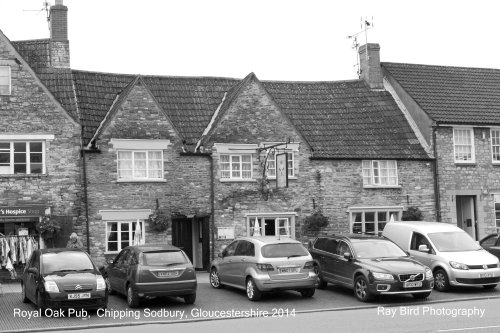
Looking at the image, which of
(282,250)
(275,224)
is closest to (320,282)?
(282,250)

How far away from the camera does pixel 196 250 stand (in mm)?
28422

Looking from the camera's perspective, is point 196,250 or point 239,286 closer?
point 239,286

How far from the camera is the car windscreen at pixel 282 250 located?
19.5 m

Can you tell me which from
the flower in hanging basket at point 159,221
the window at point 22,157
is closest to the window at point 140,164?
the flower in hanging basket at point 159,221

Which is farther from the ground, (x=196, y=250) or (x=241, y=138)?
(x=241, y=138)

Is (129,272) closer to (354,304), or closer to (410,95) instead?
(354,304)

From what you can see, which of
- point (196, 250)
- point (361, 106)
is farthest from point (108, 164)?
point (361, 106)

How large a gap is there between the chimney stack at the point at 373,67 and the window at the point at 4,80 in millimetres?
17220

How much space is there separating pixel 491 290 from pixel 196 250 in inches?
467

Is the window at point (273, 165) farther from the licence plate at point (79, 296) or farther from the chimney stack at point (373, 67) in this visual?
the licence plate at point (79, 296)

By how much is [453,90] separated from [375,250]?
1580 centimetres

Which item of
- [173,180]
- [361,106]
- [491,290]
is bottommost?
[491,290]

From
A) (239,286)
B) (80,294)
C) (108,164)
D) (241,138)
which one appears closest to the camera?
(80,294)

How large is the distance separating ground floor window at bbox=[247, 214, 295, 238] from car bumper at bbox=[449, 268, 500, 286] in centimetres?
874
